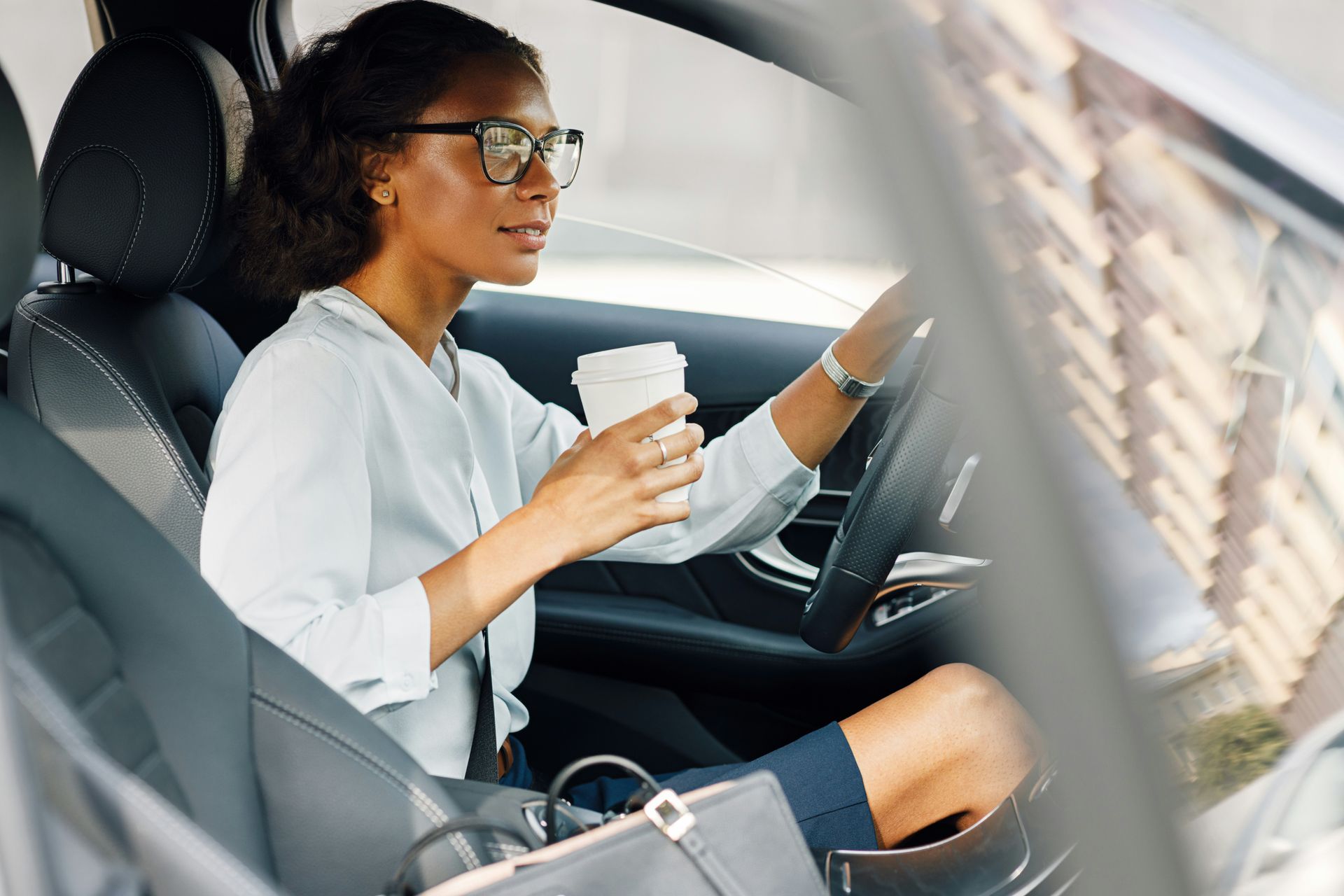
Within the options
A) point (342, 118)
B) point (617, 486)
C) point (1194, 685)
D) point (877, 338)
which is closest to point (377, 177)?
point (342, 118)

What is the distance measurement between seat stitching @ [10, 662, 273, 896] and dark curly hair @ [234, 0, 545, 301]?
782 millimetres

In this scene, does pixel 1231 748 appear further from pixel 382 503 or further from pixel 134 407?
pixel 134 407

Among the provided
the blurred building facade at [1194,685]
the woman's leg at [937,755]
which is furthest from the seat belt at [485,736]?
the blurred building facade at [1194,685]

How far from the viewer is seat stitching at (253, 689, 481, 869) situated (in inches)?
38.5

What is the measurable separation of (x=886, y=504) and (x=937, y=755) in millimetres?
276

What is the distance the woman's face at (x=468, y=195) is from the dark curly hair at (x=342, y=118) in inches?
0.9

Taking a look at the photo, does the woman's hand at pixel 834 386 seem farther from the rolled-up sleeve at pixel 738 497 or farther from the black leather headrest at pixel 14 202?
the black leather headrest at pixel 14 202

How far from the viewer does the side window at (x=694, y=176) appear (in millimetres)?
1329

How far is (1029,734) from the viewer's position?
117 centimetres

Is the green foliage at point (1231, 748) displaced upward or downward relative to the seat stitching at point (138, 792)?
upward

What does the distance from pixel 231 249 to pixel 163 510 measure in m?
0.38

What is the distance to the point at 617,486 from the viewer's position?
47.3 inches

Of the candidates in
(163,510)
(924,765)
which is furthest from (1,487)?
(924,765)

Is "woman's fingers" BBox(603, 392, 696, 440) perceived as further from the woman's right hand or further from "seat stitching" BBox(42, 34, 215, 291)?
"seat stitching" BBox(42, 34, 215, 291)
